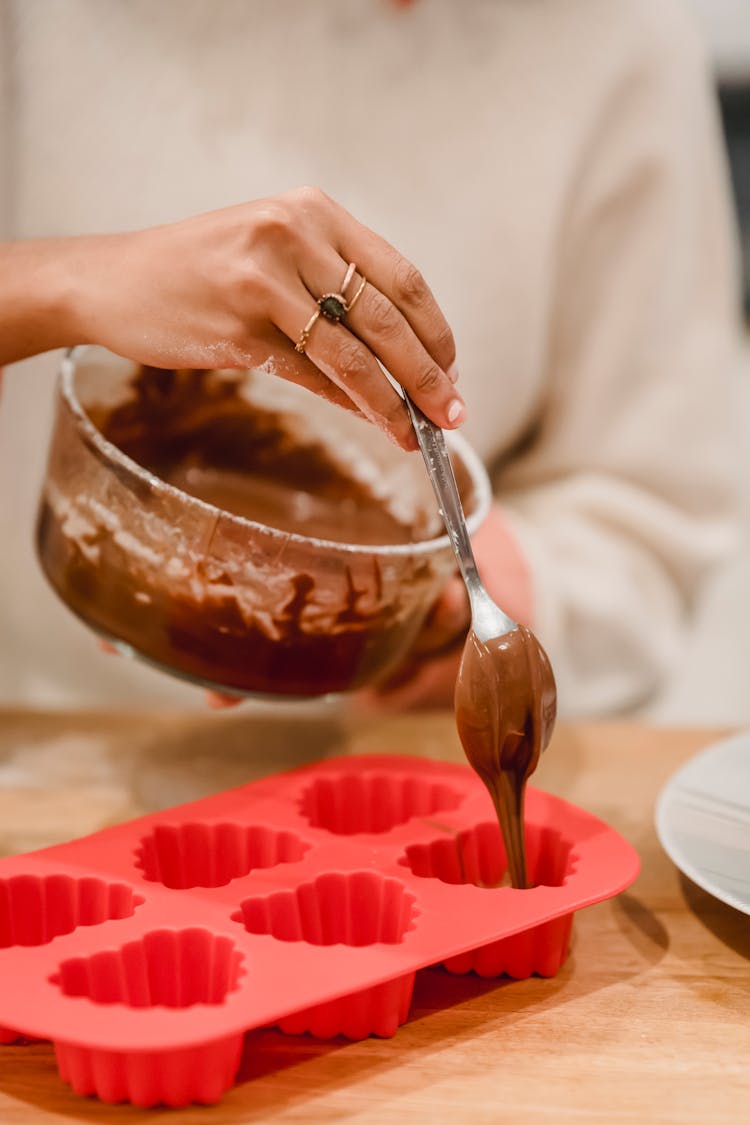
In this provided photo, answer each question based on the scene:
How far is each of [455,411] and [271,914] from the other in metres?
0.29

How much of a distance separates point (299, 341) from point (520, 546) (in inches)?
24.8

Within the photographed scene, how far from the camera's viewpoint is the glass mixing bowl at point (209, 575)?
26.7 inches

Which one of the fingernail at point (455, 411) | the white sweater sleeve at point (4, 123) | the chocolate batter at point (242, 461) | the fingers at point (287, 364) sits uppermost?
the white sweater sleeve at point (4, 123)

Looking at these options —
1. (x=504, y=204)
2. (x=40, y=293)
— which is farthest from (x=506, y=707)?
(x=504, y=204)

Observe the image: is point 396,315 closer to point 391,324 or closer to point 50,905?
point 391,324

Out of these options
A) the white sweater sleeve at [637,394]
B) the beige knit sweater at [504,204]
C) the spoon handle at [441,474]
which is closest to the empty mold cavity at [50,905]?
the spoon handle at [441,474]

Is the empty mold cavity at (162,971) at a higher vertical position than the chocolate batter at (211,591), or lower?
lower

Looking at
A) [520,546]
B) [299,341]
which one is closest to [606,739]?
[520,546]

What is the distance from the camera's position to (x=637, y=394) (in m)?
1.29

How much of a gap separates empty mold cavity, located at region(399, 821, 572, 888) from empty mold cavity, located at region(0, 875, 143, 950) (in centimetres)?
17

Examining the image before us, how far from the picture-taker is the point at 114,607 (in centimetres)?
72

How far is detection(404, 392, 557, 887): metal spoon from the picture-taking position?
622mm

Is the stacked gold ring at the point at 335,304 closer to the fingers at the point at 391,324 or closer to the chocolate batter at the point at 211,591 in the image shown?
the fingers at the point at 391,324

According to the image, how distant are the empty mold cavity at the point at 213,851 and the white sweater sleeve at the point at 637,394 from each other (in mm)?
556
